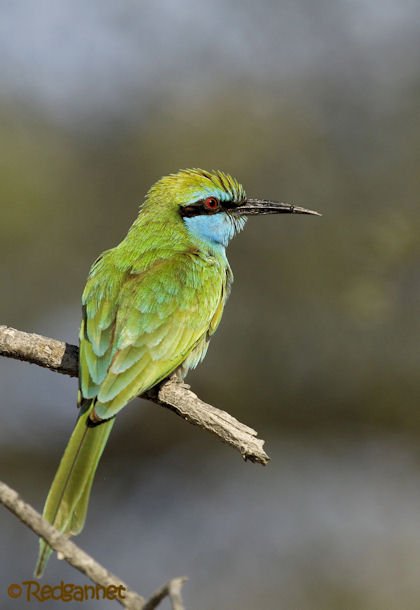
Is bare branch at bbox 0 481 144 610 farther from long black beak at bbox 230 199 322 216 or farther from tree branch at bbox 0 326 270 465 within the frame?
long black beak at bbox 230 199 322 216

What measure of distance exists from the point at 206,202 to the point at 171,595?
272cm

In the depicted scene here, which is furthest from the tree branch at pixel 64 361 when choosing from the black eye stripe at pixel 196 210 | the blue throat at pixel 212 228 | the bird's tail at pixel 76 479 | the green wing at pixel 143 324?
the black eye stripe at pixel 196 210

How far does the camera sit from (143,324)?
11.9ft

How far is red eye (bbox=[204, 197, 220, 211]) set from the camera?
175 inches

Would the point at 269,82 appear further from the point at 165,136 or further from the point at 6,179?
the point at 6,179

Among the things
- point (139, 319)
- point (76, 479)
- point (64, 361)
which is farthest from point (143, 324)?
point (76, 479)

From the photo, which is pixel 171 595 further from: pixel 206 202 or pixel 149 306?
pixel 206 202

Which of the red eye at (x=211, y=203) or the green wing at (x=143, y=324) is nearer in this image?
the green wing at (x=143, y=324)

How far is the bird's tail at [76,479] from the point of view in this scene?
123 inches

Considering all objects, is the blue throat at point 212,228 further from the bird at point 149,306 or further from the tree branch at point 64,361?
the tree branch at point 64,361

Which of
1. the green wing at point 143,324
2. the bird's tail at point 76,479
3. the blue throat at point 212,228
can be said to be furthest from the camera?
the blue throat at point 212,228

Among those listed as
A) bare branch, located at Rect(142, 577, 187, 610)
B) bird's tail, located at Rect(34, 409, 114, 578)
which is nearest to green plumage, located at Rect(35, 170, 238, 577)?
bird's tail, located at Rect(34, 409, 114, 578)

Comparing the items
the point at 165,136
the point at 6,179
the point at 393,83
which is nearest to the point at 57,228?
the point at 6,179

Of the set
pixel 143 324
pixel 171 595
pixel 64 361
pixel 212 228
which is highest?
pixel 212 228
